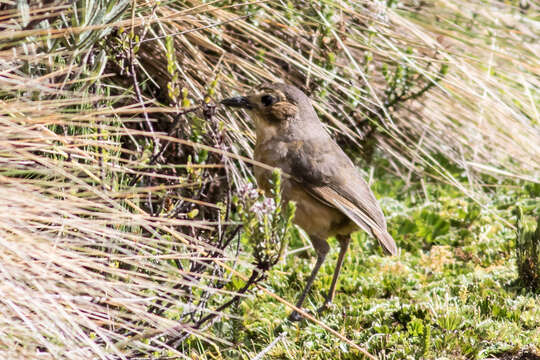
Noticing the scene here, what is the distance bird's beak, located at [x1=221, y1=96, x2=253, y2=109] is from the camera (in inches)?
142

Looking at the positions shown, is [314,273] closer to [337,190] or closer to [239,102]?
[337,190]

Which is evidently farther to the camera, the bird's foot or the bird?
the bird

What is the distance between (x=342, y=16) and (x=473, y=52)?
110cm

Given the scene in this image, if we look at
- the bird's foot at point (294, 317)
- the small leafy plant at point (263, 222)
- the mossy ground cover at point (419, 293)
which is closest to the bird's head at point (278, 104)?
the mossy ground cover at point (419, 293)

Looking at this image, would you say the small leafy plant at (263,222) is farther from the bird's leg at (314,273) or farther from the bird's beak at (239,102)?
the bird's beak at (239,102)

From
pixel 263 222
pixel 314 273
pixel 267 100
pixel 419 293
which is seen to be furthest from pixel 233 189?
pixel 263 222

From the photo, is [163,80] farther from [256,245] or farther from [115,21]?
[256,245]

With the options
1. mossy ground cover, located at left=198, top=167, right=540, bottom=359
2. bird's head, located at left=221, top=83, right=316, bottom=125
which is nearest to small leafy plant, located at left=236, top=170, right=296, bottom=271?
mossy ground cover, located at left=198, top=167, right=540, bottom=359

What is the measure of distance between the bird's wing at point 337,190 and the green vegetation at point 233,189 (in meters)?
0.22

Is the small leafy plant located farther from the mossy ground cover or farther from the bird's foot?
the bird's foot

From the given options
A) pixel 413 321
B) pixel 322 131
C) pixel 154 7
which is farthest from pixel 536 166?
pixel 154 7

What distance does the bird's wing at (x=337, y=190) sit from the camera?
3.54 m

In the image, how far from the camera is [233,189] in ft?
14.0

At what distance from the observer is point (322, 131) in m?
3.82
